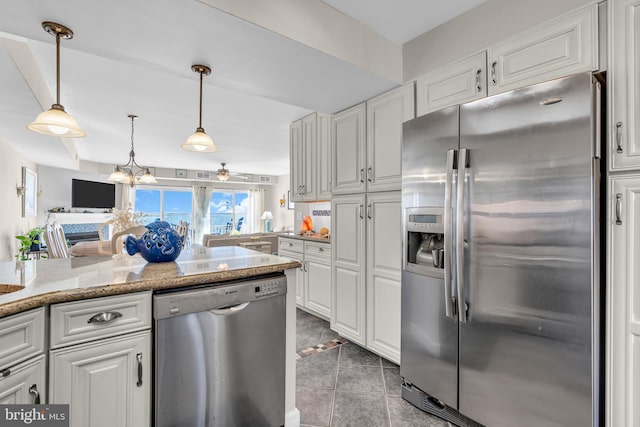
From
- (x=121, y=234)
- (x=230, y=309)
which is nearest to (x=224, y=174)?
(x=121, y=234)

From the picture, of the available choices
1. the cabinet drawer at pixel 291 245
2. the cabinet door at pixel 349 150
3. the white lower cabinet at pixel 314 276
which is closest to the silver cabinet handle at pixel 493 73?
the cabinet door at pixel 349 150

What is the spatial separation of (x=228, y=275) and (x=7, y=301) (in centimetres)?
73

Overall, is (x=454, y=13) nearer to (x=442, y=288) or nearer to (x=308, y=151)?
(x=442, y=288)

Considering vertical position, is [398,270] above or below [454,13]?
below

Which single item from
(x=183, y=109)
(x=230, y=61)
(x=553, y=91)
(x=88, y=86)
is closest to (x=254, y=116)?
(x=183, y=109)

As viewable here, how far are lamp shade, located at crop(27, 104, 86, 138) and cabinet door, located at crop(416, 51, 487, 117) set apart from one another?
85.9 inches

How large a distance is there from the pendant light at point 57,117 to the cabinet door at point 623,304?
275 centimetres

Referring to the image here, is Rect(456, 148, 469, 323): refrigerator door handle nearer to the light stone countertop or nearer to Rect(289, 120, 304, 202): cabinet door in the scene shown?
the light stone countertop

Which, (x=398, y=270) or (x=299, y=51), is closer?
(x=299, y=51)

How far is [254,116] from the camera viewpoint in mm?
3854

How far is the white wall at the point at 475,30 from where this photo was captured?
1.51m

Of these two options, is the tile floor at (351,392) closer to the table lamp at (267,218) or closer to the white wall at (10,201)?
the white wall at (10,201)

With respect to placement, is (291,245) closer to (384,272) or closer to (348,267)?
(348,267)

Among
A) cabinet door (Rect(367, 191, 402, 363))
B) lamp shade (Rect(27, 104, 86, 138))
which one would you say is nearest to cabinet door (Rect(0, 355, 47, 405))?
lamp shade (Rect(27, 104, 86, 138))
